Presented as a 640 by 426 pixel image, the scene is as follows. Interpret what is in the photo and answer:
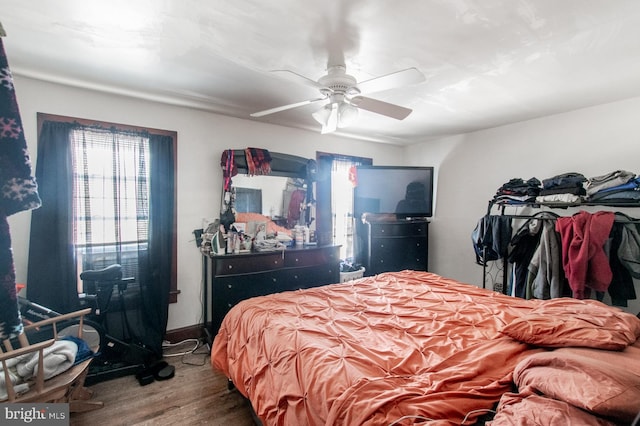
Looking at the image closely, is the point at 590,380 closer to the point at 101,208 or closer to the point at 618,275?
the point at 618,275

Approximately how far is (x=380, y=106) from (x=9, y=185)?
6.50 ft

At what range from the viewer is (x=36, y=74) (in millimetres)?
2285

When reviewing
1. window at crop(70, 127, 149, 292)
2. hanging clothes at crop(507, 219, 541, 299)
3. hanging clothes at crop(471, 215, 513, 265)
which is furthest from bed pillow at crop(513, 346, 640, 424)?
window at crop(70, 127, 149, 292)

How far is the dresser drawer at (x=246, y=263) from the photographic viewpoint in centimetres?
272

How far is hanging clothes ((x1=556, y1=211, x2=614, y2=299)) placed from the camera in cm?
235

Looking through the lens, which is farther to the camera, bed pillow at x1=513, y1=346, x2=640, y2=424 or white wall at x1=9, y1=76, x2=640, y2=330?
white wall at x1=9, y1=76, x2=640, y2=330

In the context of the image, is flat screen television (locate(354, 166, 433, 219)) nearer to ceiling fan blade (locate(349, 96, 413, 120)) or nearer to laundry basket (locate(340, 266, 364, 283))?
laundry basket (locate(340, 266, 364, 283))

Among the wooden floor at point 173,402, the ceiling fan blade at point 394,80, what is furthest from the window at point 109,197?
the ceiling fan blade at point 394,80

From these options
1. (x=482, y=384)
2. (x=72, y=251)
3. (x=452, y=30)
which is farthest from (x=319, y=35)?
(x=72, y=251)

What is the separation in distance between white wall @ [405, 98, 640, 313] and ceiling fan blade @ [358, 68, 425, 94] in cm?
248

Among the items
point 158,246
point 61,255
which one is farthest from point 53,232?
point 158,246

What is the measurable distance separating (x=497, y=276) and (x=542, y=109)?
2011mm

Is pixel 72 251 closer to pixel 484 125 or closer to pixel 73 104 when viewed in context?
pixel 73 104

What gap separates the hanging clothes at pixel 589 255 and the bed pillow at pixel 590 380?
1.57m
